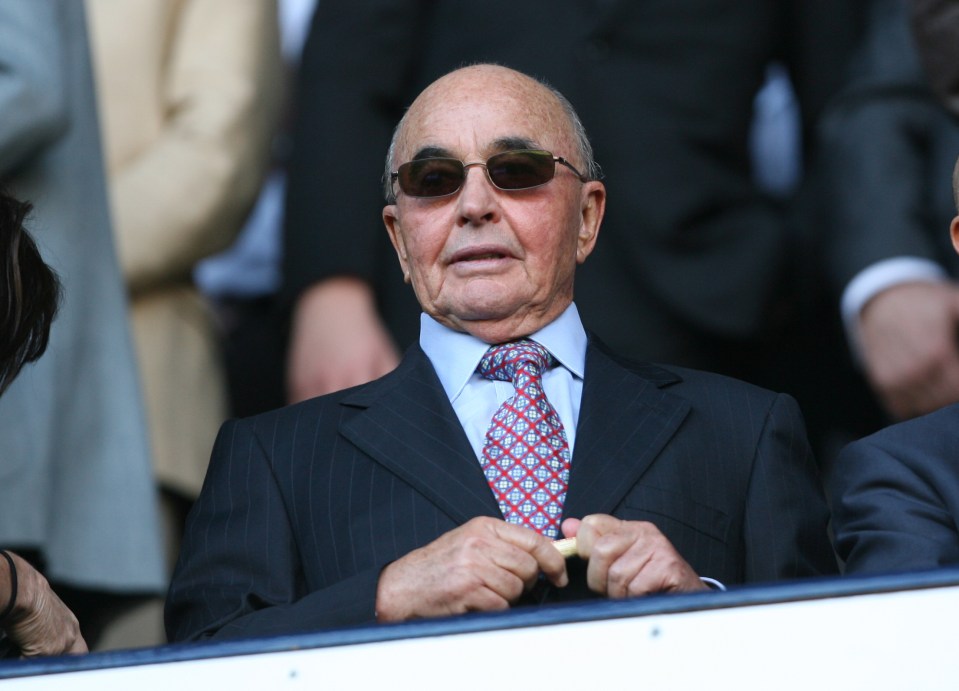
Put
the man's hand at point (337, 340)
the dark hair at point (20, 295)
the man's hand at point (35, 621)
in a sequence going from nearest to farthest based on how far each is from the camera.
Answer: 1. the man's hand at point (35, 621)
2. the dark hair at point (20, 295)
3. the man's hand at point (337, 340)

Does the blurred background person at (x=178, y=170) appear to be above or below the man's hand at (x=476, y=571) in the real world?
above

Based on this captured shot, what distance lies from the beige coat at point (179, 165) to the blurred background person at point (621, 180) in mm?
177

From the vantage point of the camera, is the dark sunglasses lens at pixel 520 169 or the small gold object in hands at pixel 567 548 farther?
the dark sunglasses lens at pixel 520 169

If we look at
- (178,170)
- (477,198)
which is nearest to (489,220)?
(477,198)

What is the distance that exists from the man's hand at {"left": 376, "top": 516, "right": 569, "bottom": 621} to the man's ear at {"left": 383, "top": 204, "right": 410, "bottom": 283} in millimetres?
613

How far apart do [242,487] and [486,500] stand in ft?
1.13

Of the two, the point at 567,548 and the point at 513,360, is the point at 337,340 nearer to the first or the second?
the point at 513,360

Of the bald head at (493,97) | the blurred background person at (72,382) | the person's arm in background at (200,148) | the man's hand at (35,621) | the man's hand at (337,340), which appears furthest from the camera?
the person's arm in background at (200,148)

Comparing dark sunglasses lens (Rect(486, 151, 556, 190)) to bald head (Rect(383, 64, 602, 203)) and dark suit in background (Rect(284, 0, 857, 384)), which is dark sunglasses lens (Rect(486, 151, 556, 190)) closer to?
bald head (Rect(383, 64, 602, 203))

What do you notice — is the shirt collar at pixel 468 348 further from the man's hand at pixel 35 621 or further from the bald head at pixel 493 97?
the man's hand at pixel 35 621

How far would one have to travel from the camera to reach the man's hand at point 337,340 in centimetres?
353

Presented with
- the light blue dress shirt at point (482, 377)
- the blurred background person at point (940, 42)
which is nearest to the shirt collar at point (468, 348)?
the light blue dress shirt at point (482, 377)

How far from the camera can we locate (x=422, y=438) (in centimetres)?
252

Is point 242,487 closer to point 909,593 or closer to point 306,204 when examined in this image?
point 909,593
